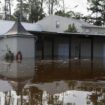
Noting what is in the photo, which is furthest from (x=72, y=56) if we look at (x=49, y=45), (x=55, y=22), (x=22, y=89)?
(x=22, y=89)

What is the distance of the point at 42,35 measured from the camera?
3622cm

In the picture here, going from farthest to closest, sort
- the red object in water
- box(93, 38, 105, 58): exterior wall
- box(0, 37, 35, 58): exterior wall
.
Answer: box(93, 38, 105, 58): exterior wall < box(0, 37, 35, 58): exterior wall < the red object in water

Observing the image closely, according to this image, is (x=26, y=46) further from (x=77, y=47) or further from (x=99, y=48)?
(x=99, y=48)

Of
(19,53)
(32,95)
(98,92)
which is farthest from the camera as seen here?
(19,53)

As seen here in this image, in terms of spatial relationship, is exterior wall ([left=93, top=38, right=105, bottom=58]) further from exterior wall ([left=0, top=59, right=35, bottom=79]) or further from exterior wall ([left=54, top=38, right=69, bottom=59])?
exterior wall ([left=0, top=59, right=35, bottom=79])

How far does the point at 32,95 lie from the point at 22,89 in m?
1.32

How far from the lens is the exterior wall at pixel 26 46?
32938 millimetres

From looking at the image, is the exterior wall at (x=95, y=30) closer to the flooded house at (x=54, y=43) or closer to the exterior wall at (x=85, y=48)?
the flooded house at (x=54, y=43)

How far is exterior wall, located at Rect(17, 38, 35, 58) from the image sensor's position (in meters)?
32.9

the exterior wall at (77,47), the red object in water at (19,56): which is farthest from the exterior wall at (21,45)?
the exterior wall at (77,47)

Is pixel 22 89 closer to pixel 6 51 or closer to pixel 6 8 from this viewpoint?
pixel 6 51

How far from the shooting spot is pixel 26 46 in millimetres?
33375

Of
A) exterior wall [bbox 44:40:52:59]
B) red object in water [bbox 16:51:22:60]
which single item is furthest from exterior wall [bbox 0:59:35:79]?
exterior wall [bbox 44:40:52:59]

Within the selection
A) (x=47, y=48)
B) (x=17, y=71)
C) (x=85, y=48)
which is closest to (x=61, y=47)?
(x=47, y=48)
